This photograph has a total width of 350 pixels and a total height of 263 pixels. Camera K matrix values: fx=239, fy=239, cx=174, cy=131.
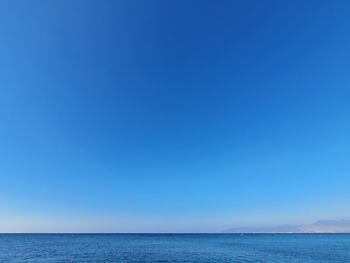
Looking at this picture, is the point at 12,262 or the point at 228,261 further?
the point at 228,261

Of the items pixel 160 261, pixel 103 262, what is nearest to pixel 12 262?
pixel 103 262

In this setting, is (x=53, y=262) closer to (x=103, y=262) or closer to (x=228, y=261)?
(x=103, y=262)

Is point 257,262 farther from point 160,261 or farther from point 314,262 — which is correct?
point 160,261

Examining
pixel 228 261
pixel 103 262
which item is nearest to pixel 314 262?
pixel 228 261

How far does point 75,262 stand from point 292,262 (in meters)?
35.9

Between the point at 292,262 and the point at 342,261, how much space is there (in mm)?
9765

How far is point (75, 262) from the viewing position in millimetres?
37906

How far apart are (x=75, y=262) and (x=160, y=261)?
13515 mm

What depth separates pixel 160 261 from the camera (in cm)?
3938

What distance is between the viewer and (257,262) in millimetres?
40250

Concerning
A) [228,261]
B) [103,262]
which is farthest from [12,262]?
[228,261]

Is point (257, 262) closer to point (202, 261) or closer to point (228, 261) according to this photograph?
point (228, 261)

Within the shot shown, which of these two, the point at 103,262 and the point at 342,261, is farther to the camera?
the point at 342,261

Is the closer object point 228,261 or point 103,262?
point 103,262
